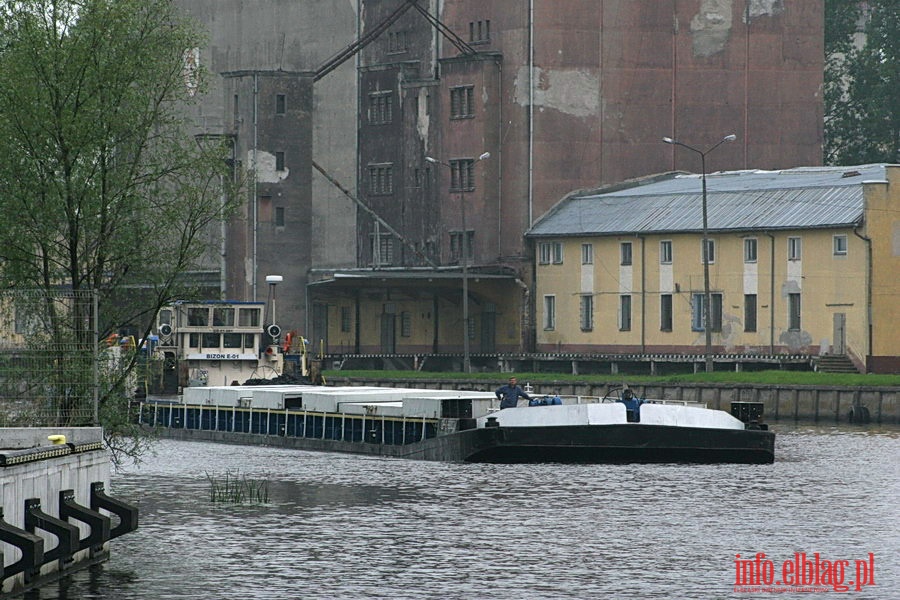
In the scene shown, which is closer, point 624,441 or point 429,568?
point 429,568

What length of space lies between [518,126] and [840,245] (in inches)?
926

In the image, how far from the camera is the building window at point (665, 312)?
104m

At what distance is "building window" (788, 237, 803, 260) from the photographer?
9706cm

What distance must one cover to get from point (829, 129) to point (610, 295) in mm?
41167

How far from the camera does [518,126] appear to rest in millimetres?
112438

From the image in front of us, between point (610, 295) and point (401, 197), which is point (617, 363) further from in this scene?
point (401, 197)

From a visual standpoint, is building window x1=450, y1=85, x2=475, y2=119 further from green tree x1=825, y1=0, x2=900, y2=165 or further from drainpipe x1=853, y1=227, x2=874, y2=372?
green tree x1=825, y1=0, x2=900, y2=165

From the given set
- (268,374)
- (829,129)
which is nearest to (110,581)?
(268,374)

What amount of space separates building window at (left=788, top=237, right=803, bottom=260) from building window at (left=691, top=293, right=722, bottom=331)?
545 cm

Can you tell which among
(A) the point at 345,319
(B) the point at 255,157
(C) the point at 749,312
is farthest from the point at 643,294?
(A) the point at 345,319

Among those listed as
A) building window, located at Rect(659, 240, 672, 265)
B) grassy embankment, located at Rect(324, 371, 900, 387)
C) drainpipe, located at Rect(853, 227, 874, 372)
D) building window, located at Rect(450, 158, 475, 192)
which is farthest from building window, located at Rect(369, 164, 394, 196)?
drainpipe, located at Rect(853, 227, 874, 372)

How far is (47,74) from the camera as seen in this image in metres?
40.4

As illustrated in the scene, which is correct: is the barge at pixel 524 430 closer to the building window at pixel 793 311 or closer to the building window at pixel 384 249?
the building window at pixel 793 311

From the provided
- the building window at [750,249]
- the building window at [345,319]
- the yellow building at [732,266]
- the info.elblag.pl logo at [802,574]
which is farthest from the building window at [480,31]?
the info.elblag.pl logo at [802,574]
